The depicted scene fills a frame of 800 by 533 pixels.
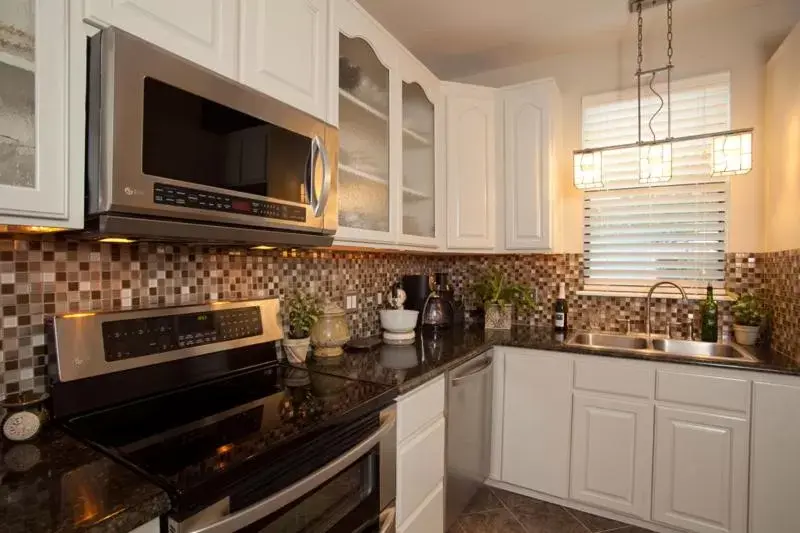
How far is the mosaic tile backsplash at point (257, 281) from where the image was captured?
1.06m

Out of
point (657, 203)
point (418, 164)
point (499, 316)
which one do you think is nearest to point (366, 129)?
point (418, 164)

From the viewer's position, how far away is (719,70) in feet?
7.59

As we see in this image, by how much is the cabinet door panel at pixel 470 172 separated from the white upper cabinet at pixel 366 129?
55 centimetres

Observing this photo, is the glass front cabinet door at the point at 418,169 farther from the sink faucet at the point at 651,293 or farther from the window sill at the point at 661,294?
the sink faucet at the point at 651,293

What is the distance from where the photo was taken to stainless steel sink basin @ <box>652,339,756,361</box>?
210 cm

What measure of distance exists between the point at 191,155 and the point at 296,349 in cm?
85

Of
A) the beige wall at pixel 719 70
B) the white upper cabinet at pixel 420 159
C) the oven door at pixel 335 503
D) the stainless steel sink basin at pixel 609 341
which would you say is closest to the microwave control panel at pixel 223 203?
the oven door at pixel 335 503

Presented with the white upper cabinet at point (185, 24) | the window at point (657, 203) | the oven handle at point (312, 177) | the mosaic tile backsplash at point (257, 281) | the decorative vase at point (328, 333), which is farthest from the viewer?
the window at point (657, 203)

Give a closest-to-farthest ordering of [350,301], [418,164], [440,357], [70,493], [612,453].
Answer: [70,493] → [440,357] → [612,453] → [350,301] → [418,164]

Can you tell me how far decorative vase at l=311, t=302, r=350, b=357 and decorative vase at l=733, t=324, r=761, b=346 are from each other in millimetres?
1970

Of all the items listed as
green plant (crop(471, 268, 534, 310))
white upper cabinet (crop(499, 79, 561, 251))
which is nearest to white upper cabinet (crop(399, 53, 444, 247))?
white upper cabinet (crop(499, 79, 561, 251))

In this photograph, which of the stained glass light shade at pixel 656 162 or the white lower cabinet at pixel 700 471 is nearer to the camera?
the white lower cabinet at pixel 700 471

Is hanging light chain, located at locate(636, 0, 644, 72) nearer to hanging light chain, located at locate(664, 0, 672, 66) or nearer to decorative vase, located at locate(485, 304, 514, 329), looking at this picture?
hanging light chain, located at locate(664, 0, 672, 66)

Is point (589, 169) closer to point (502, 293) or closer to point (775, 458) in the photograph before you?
point (502, 293)
